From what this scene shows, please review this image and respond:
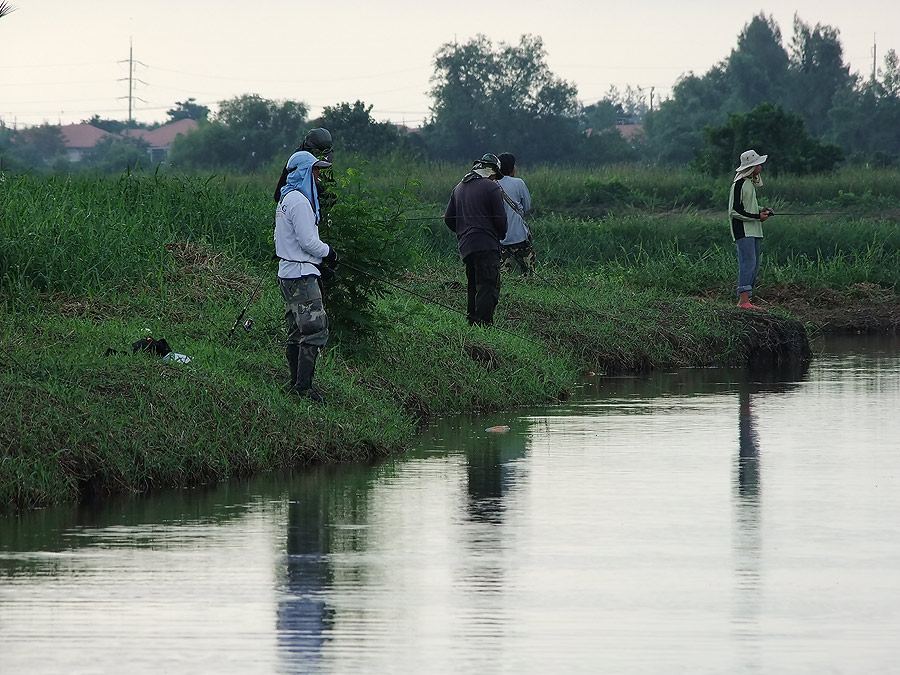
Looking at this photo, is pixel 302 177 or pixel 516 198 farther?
pixel 516 198

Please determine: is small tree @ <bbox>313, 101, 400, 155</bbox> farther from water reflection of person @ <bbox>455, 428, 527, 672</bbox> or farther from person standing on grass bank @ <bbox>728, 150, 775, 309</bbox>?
water reflection of person @ <bbox>455, 428, 527, 672</bbox>

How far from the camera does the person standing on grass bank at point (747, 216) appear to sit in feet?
56.2

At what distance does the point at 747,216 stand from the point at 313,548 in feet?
35.7

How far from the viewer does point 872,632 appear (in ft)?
19.1

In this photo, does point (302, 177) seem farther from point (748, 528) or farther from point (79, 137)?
point (79, 137)

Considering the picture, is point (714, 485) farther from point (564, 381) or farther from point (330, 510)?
point (564, 381)

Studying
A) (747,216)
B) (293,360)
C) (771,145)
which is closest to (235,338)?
(293,360)

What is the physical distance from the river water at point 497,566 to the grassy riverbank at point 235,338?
0.42 metres

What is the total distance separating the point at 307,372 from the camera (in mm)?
10438

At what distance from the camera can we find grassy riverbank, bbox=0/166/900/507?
360 inches

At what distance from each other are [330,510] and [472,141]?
7974 cm

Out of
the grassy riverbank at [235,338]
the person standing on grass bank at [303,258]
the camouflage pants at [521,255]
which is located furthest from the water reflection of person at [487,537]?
the camouflage pants at [521,255]

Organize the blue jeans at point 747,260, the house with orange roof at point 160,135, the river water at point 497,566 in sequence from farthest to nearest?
the house with orange roof at point 160,135
the blue jeans at point 747,260
the river water at point 497,566

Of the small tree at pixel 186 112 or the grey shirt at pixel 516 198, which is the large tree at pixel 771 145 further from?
the small tree at pixel 186 112
